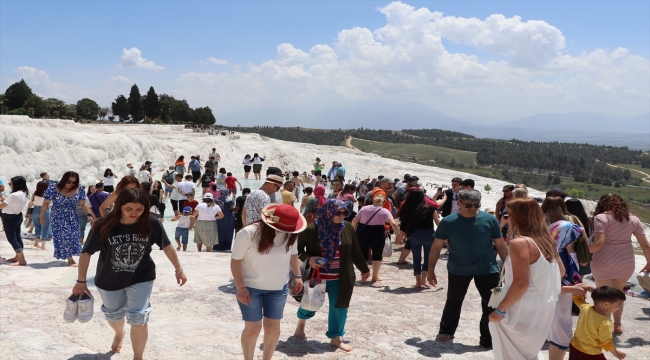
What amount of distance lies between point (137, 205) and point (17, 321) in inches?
95.5

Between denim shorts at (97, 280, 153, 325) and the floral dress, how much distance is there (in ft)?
13.9

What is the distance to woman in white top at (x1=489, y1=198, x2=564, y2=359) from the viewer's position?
3.79 meters

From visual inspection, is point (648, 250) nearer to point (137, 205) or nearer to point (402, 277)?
point (402, 277)

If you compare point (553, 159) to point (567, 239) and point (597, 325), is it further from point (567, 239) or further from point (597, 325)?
point (597, 325)

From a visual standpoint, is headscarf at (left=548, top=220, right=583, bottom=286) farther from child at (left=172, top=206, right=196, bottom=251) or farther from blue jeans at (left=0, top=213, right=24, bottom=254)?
blue jeans at (left=0, top=213, right=24, bottom=254)

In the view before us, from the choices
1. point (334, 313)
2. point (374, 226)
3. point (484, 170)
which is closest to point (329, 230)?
point (334, 313)

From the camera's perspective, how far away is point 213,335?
540 centimetres

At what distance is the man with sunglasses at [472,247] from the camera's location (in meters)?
5.32

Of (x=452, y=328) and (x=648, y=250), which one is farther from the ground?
(x=648, y=250)

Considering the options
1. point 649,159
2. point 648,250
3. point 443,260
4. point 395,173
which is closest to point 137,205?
point 648,250

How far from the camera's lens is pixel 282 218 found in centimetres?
410

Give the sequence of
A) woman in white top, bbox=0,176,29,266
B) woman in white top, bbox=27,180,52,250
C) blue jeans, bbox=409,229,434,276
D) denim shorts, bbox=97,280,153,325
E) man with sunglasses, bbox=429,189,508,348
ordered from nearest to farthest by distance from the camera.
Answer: denim shorts, bbox=97,280,153,325 < man with sunglasses, bbox=429,189,508,348 < woman in white top, bbox=0,176,29,266 < blue jeans, bbox=409,229,434,276 < woman in white top, bbox=27,180,52,250

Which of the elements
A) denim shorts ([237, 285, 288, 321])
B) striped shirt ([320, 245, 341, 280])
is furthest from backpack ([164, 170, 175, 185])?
denim shorts ([237, 285, 288, 321])

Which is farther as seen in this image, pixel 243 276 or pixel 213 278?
pixel 213 278
